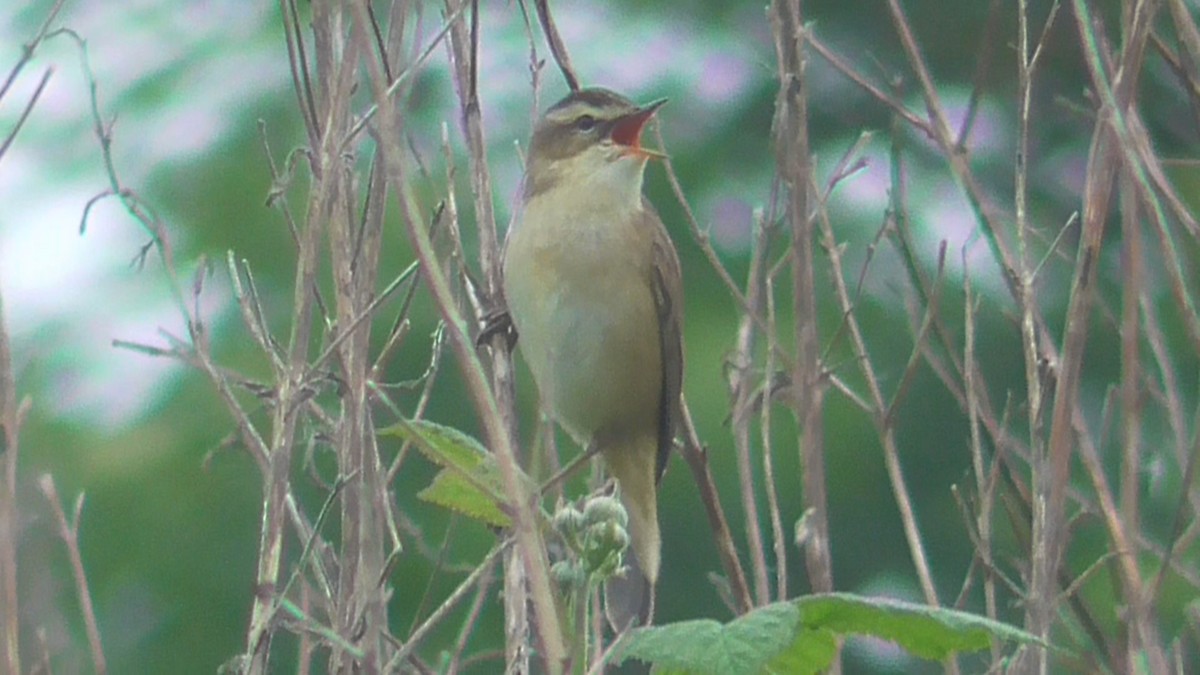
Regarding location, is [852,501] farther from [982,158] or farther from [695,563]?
Result: [982,158]

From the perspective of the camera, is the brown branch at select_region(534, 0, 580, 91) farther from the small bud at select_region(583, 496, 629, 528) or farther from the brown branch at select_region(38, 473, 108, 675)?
the small bud at select_region(583, 496, 629, 528)

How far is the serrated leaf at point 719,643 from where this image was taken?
147 cm

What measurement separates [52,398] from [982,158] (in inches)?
151

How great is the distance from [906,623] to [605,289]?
5.37 ft

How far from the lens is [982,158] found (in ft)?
23.5

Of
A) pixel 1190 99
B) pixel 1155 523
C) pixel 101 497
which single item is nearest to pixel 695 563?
pixel 1155 523

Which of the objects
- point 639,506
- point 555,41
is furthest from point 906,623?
point 639,506

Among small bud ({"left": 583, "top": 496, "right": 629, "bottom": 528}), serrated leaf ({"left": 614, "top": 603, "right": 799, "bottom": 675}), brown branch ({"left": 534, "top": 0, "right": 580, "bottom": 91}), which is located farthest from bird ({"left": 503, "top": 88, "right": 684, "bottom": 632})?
small bud ({"left": 583, "top": 496, "right": 629, "bottom": 528})

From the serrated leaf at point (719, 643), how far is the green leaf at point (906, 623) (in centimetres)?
7

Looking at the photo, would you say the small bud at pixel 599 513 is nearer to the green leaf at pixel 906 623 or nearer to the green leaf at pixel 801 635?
the green leaf at pixel 801 635

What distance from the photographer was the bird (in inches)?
123

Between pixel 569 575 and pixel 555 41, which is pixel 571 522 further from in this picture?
pixel 555 41

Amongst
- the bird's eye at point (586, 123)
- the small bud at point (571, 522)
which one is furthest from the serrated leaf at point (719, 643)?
the bird's eye at point (586, 123)

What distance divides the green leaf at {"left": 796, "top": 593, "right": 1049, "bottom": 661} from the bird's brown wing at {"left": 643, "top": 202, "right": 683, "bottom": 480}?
1.58 metres
